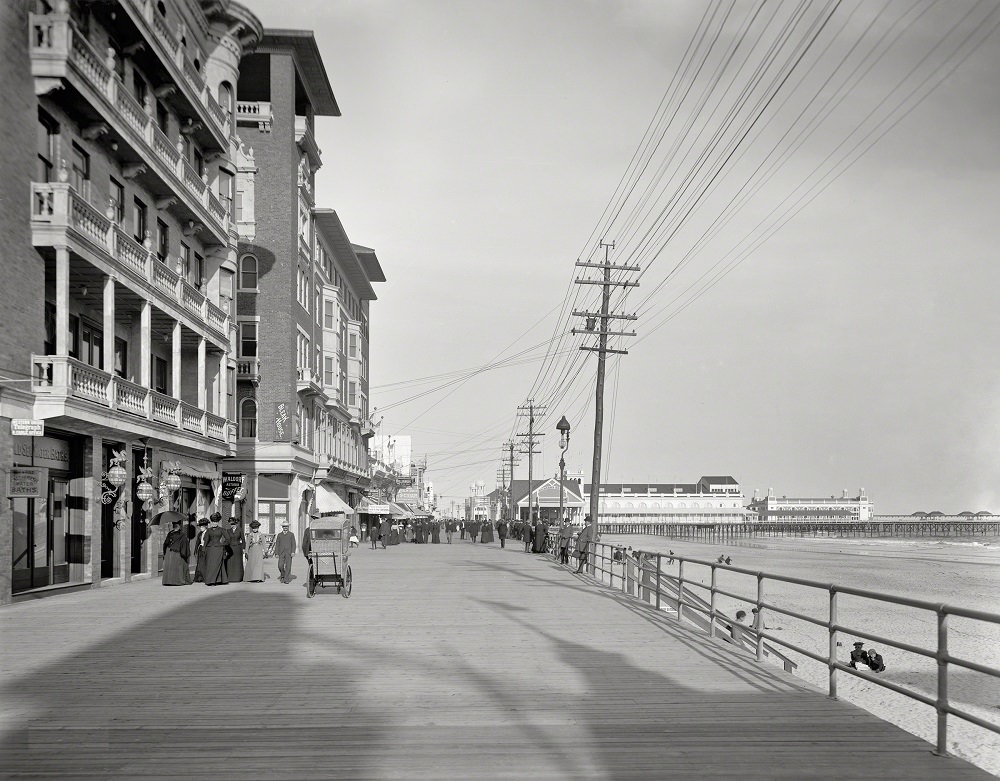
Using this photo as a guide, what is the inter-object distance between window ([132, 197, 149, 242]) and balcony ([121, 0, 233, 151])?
3.62 meters

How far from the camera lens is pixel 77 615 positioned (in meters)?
17.2

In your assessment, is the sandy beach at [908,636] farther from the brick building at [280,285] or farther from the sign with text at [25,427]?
the brick building at [280,285]

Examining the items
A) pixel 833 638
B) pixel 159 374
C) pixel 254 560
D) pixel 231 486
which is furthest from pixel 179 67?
pixel 833 638

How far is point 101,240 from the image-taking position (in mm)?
22594

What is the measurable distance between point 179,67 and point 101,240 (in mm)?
8314

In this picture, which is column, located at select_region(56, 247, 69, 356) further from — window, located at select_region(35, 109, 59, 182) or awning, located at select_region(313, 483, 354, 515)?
awning, located at select_region(313, 483, 354, 515)

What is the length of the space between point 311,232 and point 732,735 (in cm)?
4703

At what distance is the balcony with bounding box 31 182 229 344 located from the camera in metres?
20.2

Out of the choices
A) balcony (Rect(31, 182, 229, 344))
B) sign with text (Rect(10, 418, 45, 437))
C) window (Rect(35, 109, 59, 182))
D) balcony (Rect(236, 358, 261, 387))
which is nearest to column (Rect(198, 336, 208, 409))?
balcony (Rect(31, 182, 229, 344))

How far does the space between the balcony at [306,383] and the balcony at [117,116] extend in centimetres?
1499

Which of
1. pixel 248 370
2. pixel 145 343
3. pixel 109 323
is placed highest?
pixel 248 370

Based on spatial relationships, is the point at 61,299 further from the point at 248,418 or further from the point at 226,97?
the point at 248,418

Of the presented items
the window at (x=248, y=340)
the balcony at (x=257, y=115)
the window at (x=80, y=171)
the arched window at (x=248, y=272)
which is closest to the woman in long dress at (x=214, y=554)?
the window at (x=80, y=171)

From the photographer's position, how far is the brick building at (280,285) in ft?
148
